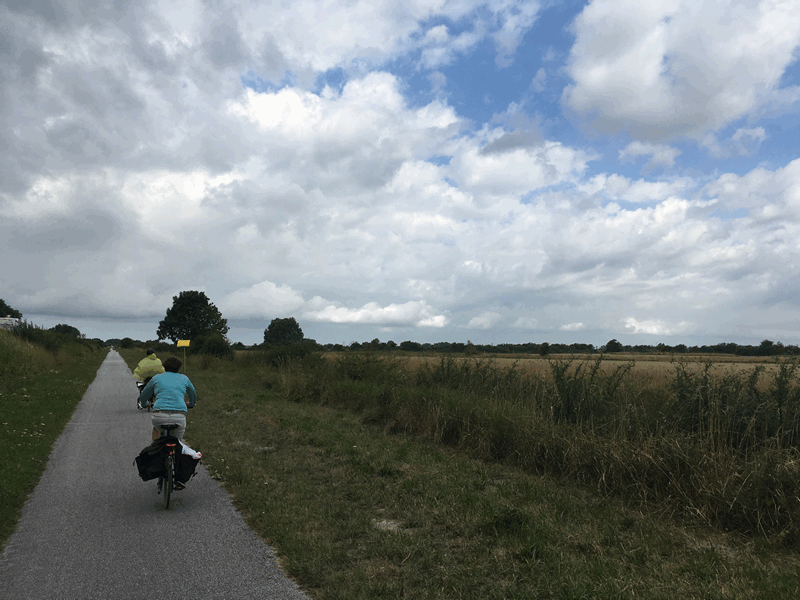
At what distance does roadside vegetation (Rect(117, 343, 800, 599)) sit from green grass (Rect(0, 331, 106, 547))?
8.68 feet

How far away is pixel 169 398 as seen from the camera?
691 cm

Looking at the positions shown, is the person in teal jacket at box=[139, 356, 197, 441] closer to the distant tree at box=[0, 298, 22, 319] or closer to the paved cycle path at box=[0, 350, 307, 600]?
the paved cycle path at box=[0, 350, 307, 600]

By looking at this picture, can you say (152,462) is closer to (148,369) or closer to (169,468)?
(169,468)

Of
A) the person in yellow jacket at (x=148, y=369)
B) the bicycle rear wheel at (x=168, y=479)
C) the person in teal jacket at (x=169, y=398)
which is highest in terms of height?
the person in yellow jacket at (x=148, y=369)

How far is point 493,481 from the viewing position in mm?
7570

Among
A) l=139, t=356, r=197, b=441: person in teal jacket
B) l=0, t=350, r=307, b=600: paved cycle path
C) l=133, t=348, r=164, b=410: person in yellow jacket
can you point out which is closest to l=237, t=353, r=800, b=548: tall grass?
l=0, t=350, r=307, b=600: paved cycle path

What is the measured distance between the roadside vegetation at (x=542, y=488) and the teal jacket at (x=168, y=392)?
1509 millimetres

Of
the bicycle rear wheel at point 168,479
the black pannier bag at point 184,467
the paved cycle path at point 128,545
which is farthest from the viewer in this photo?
the black pannier bag at point 184,467

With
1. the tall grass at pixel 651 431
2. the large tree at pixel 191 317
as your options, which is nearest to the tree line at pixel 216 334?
the large tree at pixel 191 317

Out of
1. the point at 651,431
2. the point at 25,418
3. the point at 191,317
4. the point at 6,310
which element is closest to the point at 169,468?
the point at 651,431

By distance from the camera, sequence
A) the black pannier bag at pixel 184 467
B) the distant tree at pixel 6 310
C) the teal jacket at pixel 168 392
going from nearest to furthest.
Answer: the black pannier bag at pixel 184 467 → the teal jacket at pixel 168 392 → the distant tree at pixel 6 310

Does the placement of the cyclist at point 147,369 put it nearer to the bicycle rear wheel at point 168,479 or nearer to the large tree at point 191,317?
the bicycle rear wheel at point 168,479

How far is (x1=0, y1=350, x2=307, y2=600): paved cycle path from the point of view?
4.11 metres

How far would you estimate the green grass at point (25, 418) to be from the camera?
6.75 meters
